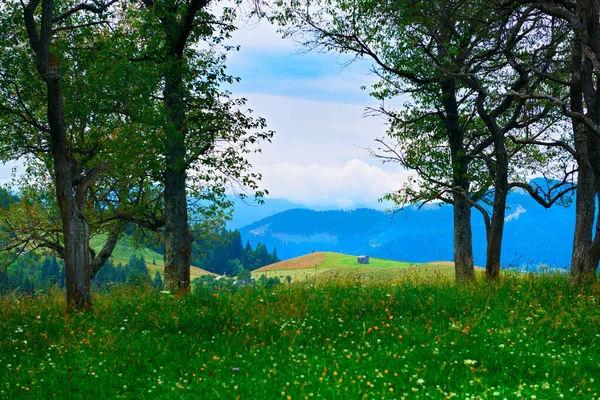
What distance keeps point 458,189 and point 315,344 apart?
11408 mm

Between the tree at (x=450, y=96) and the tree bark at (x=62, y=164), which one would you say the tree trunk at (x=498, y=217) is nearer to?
the tree at (x=450, y=96)

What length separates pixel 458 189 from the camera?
61.7 ft

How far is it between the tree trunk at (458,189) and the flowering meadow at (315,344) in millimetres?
5544

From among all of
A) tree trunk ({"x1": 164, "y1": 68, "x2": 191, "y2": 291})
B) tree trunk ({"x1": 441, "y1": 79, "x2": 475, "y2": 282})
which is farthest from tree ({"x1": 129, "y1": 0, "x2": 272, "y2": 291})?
tree trunk ({"x1": 441, "y1": 79, "x2": 475, "y2": 282})

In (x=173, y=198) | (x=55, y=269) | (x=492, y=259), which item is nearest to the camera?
(x=492, y=259)

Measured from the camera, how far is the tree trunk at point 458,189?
19.1 meters

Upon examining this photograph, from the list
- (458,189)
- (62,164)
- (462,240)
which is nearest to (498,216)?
(458,189)

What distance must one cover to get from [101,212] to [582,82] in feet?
63.9

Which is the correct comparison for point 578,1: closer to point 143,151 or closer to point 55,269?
point 143,151

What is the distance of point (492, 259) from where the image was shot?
1585cm

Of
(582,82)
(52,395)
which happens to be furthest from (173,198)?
(582,82)

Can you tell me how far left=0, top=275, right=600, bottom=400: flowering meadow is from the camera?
751 cm

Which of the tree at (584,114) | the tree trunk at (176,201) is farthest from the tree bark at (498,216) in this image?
the tree trunk at (176,201)

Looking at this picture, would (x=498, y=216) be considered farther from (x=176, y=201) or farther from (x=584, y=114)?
(x=176, y=201)
